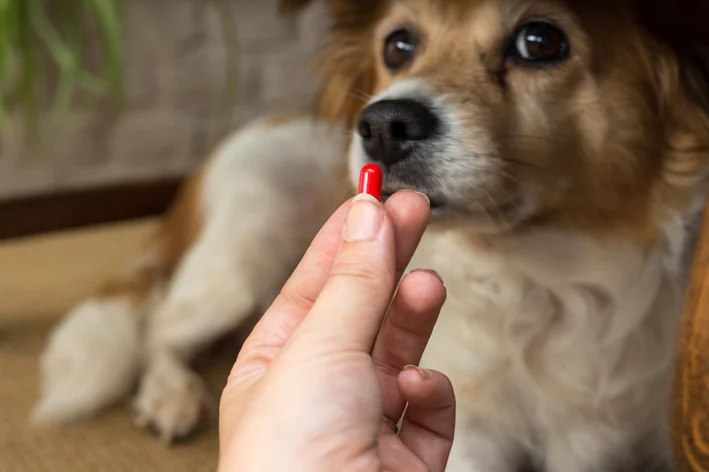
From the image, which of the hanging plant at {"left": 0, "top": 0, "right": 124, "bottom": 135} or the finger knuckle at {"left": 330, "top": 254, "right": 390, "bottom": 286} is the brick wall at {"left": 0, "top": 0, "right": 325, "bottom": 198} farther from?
the finger knuckle at {"left": 330, "top": 254, "right": 390, "bottom": 286}

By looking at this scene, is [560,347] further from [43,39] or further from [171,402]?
[43,39]

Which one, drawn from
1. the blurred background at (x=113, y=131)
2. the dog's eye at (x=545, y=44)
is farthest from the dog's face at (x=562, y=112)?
the blurred background at (x=113, y=131)

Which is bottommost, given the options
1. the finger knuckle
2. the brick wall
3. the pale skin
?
the brick wall

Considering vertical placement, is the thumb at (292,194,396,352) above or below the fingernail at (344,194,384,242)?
below

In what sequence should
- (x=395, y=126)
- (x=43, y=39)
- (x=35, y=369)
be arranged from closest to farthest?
(x=395, y=126)
(x=43, y=39)
(x=35, y=369)

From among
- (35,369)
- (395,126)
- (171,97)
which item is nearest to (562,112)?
(395,126)

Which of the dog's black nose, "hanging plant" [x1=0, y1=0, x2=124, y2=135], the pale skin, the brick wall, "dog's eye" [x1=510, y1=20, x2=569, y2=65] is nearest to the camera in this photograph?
the pale skin

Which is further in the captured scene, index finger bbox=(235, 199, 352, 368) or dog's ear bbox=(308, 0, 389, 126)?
dog's ear bbox=(308, 0, 389, 126)

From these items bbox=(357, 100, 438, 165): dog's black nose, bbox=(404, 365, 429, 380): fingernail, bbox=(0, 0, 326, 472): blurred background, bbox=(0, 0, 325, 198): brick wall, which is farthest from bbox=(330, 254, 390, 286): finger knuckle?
bbox=(0, 0, 325, 198): brick wall
